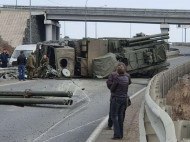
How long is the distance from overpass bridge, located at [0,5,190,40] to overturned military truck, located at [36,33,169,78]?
59134 mm

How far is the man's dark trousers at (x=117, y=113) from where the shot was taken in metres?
10.8

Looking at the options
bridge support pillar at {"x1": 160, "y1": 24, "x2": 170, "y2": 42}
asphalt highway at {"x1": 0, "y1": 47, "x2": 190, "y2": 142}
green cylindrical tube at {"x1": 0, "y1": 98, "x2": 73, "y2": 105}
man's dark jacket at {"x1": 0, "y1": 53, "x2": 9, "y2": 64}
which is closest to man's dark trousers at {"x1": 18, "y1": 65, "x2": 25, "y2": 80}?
man's dark jacket at {"x1": 0, "y1": 53, "x2": 9, "y2": 64}

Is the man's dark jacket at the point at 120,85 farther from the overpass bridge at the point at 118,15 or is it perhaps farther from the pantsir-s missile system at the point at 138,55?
the overpass bridge at the point at 118,15

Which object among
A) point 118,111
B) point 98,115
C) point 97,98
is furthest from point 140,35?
point 118,111

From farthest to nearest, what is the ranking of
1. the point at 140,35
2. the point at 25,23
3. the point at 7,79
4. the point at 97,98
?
the point at 25,23 → the point at 140,35 → the point at 7,79 → the point at 97,98

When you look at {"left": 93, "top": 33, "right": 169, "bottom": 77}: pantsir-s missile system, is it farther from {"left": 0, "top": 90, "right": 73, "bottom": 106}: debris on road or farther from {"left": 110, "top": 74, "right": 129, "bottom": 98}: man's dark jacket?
{"left": 110, "top": 74, "right": 129, "bottom": 98}: man's dark jacket

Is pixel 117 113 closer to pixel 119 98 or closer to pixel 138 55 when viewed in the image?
pixel 119 98

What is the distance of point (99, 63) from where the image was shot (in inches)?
1155

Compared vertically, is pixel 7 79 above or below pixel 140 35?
below

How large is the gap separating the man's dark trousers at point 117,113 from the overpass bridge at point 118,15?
79.2m

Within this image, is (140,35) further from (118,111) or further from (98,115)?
(118,111)

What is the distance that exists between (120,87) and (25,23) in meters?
79.1

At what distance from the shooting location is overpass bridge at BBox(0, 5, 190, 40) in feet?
294

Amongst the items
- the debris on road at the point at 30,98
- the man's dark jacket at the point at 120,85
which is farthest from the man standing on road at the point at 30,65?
the man's dark jacket at the point at 120,85
